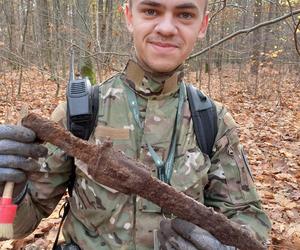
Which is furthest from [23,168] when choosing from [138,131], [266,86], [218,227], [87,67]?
[266,86]

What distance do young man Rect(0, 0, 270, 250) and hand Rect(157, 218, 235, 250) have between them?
0.07 ft

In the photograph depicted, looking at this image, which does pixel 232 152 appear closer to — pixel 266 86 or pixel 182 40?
pixel 182 40

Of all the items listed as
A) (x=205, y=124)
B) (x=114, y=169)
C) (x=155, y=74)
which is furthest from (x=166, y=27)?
(x=114, y=169)

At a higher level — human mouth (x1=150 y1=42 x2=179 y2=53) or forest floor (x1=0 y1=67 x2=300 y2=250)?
human mouth (x1=150 y1=42 x2=179 y2=53)

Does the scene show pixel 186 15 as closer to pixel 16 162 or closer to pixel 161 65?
pixel 161 65

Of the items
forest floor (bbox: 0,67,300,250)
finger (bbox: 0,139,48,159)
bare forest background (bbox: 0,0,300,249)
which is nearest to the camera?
finger (bbox: 0,139,48,159)

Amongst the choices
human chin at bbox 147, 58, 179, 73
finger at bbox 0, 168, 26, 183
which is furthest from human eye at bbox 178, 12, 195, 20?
finger at bbox 0, 168, 26, 183

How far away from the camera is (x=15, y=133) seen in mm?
1525

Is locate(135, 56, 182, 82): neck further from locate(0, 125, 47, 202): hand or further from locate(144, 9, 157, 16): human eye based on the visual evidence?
locate(0, 125, 47, 202): hand

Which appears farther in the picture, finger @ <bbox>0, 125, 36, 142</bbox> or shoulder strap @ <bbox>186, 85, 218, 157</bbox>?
shoulder strap @ <bbox>186, 85, 218, 157</bbox>

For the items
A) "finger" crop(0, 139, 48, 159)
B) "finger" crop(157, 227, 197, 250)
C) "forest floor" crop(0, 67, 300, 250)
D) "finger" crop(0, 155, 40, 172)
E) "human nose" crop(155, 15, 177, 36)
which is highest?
"human nose" crop(155, 15, 177, 36)

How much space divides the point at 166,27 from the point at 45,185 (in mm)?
983

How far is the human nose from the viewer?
190cm

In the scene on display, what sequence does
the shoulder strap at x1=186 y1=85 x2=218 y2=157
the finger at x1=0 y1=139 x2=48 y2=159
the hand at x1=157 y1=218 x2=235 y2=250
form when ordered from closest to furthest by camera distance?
1. the finger at x1=0 y1=139 x2=48 y2=159
2. the hand at x1=157 y1=218 x2=235 y2=250
3. the shoulder strap at x1=186 y1=85 x2=218 y2=157
